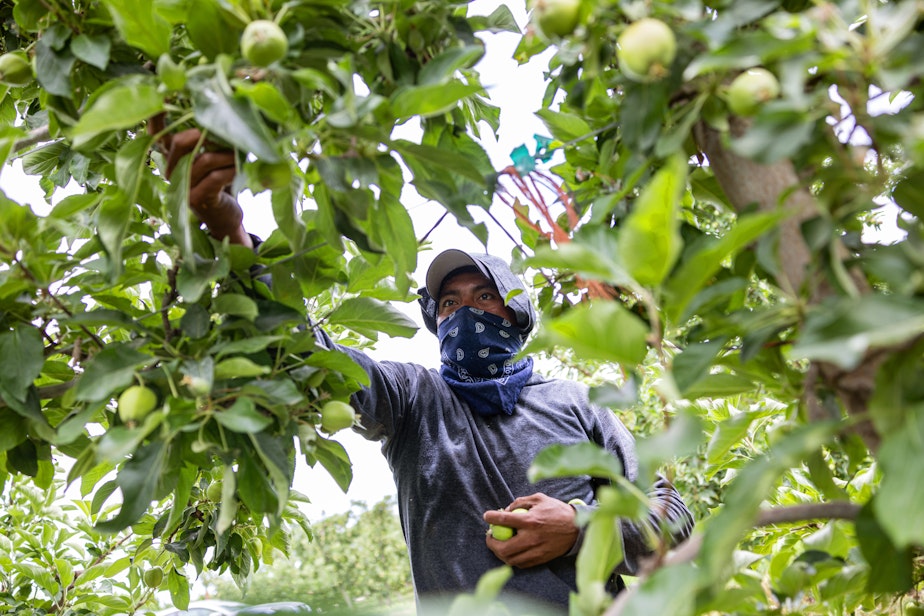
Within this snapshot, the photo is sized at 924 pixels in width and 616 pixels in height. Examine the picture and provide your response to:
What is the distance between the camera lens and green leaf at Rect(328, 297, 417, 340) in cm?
129

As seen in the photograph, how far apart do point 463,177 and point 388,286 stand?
14.3 inches

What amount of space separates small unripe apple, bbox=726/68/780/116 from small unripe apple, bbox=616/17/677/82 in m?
0.07

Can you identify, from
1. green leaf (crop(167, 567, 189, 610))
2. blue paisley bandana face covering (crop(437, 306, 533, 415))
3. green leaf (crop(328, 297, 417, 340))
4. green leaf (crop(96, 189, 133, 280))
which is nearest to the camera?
green leaf (crop(96, 189, 133, 280))

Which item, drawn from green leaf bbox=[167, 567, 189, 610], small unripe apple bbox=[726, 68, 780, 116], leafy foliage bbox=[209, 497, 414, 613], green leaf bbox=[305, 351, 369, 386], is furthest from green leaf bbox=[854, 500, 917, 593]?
leafy foliage bbox=[209, 497, 414, 613]

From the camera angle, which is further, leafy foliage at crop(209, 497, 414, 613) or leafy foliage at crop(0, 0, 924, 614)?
leafy foliage at crop(209, 497, 414, 613)

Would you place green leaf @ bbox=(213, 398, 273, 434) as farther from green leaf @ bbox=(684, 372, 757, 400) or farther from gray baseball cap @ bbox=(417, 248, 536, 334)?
gray baseball cap @ bbox=(417, 248, 536, 334)

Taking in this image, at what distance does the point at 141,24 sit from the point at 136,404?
0.43m

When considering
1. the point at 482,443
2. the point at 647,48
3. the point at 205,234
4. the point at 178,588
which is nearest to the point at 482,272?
the point at 482,443

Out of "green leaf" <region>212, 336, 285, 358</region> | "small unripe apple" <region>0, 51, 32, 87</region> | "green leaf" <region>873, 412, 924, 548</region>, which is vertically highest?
"small unripe apple" <region>0, 51, 32, 87</region>

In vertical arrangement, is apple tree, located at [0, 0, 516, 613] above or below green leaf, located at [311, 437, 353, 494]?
above

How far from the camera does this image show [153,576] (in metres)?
1.84

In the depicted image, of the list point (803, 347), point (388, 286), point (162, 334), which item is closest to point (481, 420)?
point (388, 286)

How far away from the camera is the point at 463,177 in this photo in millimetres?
1019

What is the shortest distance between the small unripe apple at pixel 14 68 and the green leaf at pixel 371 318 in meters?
0.55
